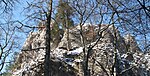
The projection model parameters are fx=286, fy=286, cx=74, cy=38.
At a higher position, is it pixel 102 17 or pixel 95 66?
pixel 102 17

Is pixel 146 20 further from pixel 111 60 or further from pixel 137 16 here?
pixel 111 60

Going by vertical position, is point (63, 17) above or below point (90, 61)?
above

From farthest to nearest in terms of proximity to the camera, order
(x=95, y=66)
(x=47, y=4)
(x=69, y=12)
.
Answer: (x=95, y=66)
(x=69, y=12)
(x=47, y=4)

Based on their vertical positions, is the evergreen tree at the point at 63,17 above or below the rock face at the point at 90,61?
→ above

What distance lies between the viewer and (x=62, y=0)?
1755 centimetres

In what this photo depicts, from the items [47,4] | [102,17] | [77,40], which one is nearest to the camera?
[47,4]

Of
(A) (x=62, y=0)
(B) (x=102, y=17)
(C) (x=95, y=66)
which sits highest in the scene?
(A) (x=62, y=0)

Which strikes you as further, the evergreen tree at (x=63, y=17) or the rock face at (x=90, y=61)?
the rock face at (x=90, y=61)

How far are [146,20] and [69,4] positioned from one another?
1253 centimetres

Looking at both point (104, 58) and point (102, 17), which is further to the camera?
point (104, 58)

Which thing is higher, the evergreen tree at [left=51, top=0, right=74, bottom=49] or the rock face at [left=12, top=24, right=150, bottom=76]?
the evergreen tree at [left=51, top=0, right=74, bottom=49]

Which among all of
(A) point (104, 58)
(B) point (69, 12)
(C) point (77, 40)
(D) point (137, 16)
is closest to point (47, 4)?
(B) point (69, 12)

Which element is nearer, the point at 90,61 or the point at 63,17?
the point at 90,61

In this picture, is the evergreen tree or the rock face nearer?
the evergreen tree
